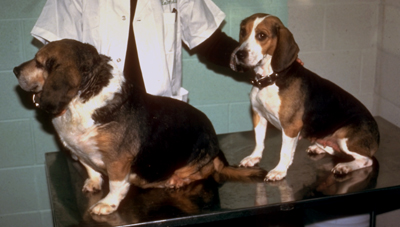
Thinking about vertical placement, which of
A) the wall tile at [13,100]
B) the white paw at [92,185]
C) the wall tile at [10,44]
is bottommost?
the white paw at [92,185]

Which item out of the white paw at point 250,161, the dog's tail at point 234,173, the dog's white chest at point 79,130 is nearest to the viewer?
the dog's white chest at point 79,130

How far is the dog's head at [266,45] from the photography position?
2.13 m

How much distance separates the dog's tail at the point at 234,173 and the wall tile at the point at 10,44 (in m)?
1.40

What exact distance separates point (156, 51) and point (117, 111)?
0.69 m

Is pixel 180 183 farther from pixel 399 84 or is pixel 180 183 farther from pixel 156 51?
pixel 399 84

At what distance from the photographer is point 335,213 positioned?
2775 mm

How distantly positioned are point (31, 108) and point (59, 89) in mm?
1311

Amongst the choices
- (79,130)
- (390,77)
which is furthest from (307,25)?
(79,130)

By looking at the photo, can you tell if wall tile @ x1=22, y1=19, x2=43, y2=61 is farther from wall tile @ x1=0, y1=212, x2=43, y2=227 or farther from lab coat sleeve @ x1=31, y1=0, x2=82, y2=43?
wall tile @ x1=0, y1=212, x2=43, y2=227

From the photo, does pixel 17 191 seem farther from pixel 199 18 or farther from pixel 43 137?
pixel 199 18

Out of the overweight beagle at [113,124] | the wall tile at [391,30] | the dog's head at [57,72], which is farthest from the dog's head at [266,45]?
the wall tile at [391,30]

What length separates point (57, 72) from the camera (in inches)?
68.5

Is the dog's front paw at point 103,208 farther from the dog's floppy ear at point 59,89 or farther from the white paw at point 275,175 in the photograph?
the white paw at point 275,175

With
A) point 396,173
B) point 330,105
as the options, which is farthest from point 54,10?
point 396,173
